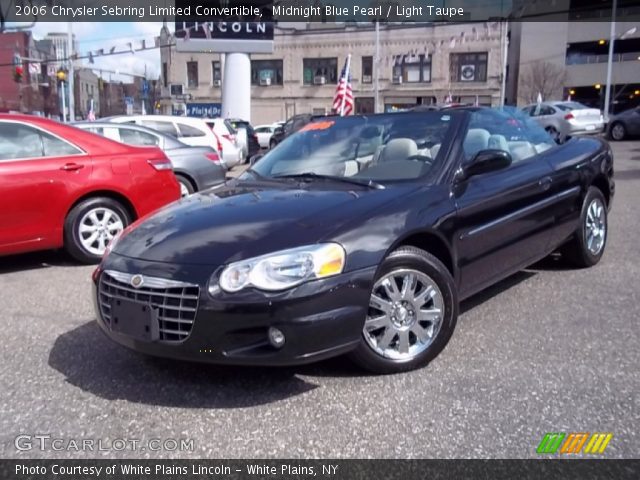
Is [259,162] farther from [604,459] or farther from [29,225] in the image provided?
[604,459]

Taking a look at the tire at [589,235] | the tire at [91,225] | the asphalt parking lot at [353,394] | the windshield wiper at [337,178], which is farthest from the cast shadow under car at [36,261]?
the tire at [589,235]

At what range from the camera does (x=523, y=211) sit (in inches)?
166

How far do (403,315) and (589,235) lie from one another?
278 cm

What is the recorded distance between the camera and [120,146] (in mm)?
6156

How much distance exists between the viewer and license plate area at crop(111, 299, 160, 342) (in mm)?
2957

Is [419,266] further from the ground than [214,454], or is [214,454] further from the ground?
[419,266]

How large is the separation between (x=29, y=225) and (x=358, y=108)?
42.2 meters

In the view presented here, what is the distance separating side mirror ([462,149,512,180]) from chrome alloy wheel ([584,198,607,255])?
172cm

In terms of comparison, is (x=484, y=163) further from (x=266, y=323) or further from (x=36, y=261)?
(x=36, y=261)

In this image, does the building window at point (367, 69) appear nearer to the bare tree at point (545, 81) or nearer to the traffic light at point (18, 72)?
the bare tree at point (545, 81)

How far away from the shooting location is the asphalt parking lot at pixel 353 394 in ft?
8.64

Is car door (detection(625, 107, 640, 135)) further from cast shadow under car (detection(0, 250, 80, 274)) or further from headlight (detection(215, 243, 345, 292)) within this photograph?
headlight (detection(215, 243, 345, 292))

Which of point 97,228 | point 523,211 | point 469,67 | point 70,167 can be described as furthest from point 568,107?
point 469,67

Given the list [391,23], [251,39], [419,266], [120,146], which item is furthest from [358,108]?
[419,266]
